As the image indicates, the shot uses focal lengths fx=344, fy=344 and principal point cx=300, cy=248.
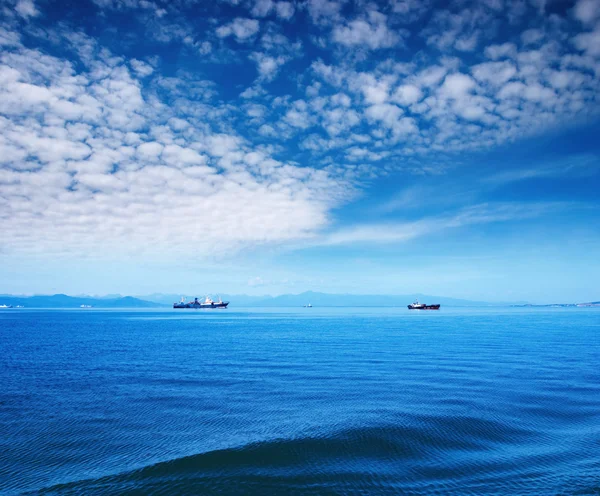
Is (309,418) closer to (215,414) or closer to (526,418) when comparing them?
(215,414)

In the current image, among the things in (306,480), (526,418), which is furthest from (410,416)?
(306,480)

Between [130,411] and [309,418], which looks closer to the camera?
[309,418]

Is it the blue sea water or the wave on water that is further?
the blue sea water

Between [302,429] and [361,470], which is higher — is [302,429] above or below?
above

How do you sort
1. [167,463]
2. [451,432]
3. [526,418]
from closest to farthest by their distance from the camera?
[167,463], [451,432], [526,418]

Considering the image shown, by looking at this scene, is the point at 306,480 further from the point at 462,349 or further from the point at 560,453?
the point at 462,349

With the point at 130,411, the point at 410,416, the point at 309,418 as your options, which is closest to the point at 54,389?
the point at 130,411

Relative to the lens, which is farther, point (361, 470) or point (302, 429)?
point (302, 429)

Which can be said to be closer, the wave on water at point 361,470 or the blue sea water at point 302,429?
the wave on water at point 361,470

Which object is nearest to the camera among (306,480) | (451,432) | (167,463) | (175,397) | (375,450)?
(306,480)
